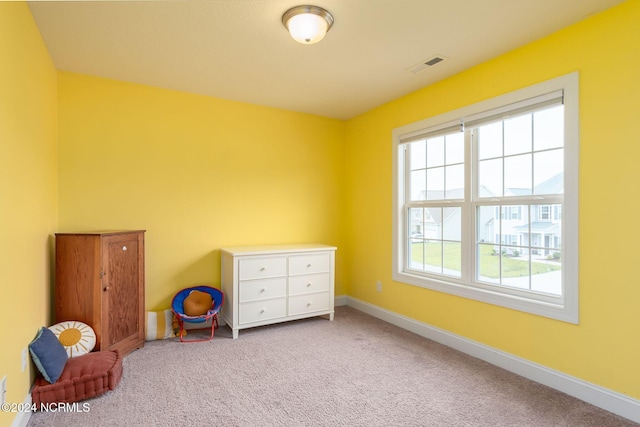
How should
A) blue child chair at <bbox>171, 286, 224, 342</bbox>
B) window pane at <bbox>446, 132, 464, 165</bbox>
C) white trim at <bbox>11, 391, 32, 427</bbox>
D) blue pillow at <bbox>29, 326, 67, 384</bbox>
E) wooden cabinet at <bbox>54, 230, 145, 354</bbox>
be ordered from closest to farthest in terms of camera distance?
white trim at <bbox>11, 391, 32, 427</bbox> → blue pillow at <bbox>29, 326, 67, 384</bbox> → wooden cabinet at <bbox>54, 230, 145, 354</bbox> → window pane at <bbox>446, 132, 464, 165</bbox> → blue child chair at <bbox>171, 286, 224, 342</bbox>

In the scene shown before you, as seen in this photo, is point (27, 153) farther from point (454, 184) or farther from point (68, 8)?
point (454, 184)

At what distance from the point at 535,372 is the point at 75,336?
10.8 ft

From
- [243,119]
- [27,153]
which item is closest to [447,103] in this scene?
[243,119]

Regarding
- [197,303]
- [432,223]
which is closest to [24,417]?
[197,303]

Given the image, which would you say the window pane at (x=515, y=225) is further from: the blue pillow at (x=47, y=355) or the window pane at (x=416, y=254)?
the blue pillow at (x=47, y=355)

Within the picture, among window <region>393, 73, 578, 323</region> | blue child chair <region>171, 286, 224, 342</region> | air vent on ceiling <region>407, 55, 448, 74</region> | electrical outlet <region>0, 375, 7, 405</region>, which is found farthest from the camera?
blue child chair <region>171, 286, 224, 342</region>

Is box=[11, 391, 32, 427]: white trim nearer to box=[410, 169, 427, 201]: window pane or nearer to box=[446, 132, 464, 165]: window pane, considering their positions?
box=[410, 169, 427, 201]: window pane

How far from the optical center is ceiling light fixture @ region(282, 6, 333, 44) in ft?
6.74

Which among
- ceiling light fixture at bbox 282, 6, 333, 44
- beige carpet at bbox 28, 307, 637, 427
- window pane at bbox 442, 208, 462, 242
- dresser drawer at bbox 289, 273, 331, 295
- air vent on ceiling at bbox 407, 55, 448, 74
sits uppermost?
air vent on ceiling at bbox 407, 55, 448, 74

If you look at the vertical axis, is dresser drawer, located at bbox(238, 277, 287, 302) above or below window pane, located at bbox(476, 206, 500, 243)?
below

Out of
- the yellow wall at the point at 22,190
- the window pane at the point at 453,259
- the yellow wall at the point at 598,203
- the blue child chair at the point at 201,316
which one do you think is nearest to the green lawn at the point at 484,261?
the window pane at the point at 453,259

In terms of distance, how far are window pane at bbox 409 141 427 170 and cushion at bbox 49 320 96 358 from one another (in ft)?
10.6

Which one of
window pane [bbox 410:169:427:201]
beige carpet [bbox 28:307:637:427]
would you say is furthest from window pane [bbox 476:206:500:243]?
beige carpet [bbox 28:307:637:427]

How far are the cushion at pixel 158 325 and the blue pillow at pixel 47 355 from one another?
0.92 metres
